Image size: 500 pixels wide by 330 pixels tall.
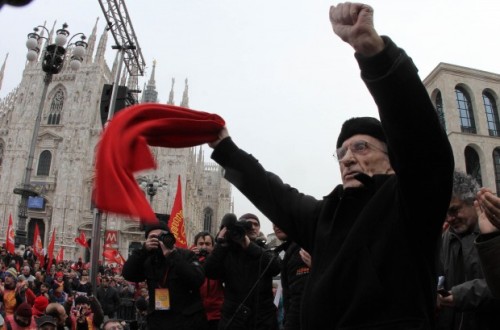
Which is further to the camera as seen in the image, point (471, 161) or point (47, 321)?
point (471, 161)

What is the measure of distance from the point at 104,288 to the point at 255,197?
12951mm

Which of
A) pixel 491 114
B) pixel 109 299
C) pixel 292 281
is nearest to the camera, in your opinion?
pixel 292 281

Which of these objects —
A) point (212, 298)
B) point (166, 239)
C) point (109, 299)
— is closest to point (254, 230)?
point (166, 239)

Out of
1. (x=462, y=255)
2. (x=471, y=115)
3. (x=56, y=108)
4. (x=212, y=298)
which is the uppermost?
(x=56, y=108)

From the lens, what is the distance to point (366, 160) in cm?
157

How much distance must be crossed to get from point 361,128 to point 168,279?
274 centimetres

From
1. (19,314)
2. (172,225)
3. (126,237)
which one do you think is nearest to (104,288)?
(172,225)

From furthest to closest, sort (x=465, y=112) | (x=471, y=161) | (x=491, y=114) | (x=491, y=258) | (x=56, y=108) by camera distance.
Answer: (x=56, y=108), (x=491, y=114), (x=471, y=161), (x=465, y=112), (x=491, y=258)

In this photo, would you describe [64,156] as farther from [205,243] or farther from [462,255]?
[462,255]

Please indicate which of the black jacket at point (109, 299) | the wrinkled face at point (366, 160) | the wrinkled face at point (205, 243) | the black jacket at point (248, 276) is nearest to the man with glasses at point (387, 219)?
the wrinkled face at point (366, 160)

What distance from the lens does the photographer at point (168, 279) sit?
368 centimetres

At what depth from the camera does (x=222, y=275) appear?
12.7ft

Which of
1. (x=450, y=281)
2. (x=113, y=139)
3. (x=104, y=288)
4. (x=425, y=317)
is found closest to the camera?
(x=425, y=317)

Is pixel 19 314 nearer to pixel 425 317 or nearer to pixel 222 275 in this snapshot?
pixel 222 275
